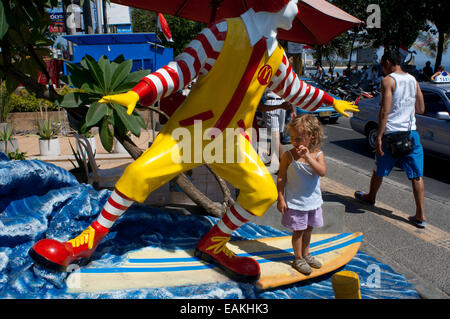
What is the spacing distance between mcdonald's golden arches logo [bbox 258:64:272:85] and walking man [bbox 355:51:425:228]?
6.62ft

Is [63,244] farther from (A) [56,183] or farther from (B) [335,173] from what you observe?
(B) [335,173]

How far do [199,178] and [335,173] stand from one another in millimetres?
2641

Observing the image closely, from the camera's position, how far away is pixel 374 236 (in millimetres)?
3799

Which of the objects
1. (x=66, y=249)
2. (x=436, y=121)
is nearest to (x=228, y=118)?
(x=66, y=249)

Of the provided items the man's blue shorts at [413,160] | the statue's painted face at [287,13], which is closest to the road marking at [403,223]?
the man's blue shorts at [413,160]

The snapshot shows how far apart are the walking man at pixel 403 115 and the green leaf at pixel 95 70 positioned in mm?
2855

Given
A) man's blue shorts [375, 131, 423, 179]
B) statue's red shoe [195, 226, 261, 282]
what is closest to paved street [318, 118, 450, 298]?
man's blue shorts [375, 131, 423, 179]

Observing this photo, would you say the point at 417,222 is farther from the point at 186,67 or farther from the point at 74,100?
the point at 74,100

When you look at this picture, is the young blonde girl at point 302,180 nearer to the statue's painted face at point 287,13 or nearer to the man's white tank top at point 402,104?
the statue's painted face at point 287,13

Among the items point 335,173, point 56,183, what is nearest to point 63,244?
point 56,183

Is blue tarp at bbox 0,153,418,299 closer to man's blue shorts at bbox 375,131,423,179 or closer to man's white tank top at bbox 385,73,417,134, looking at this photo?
man's blue shorts at bbox 375,131,423,179

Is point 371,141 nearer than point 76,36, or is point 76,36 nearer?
point 371,141

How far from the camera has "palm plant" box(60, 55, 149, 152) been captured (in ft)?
8.47
